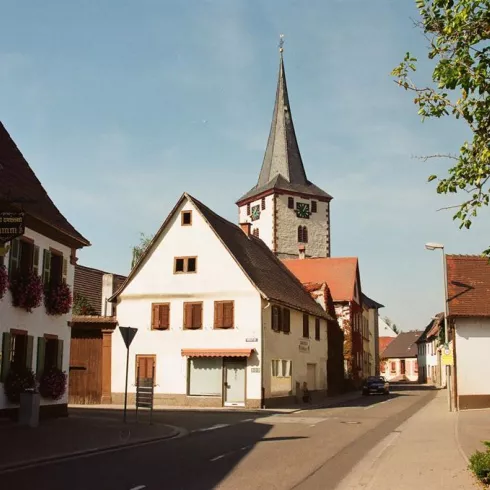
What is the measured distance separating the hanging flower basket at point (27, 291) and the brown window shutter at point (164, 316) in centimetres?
1384

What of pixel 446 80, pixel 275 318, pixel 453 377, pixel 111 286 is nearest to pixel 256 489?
pixel 446 80

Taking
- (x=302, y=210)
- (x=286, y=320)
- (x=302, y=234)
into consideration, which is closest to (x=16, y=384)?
(x=286, y=320)

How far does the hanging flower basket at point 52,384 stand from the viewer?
2292cm

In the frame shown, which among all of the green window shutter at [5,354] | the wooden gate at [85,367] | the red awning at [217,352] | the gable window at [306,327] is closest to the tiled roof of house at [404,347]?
the gable window at [306,327]

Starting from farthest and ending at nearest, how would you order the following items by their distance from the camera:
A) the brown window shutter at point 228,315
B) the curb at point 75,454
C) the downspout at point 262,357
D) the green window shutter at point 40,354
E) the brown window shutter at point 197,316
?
the brown window shutter at point 197,316 < the brown window shutter at point 228,315 < the downspout at point 262,357 < the green window shutter at point 40,354 < the curb at point 75,454

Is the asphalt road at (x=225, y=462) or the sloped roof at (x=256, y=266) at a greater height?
the sloped roof at (x=256, y=266)

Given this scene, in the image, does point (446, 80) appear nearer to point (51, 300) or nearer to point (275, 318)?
point (51, 300)

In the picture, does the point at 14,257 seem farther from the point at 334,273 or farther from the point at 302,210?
the point at 302,210

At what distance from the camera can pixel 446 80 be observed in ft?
34.2

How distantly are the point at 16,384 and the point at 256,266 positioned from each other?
19.2m

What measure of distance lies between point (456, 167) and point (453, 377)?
2049 cm

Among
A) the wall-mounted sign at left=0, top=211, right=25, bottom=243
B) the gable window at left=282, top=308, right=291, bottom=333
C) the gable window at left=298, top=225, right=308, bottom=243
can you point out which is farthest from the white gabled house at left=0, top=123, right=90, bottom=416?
the gable window at left=298, top=225, right=308, bottom=243

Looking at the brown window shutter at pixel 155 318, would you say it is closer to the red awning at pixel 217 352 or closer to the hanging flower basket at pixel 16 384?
the red awning at pixel 217 352

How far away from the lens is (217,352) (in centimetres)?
3366
